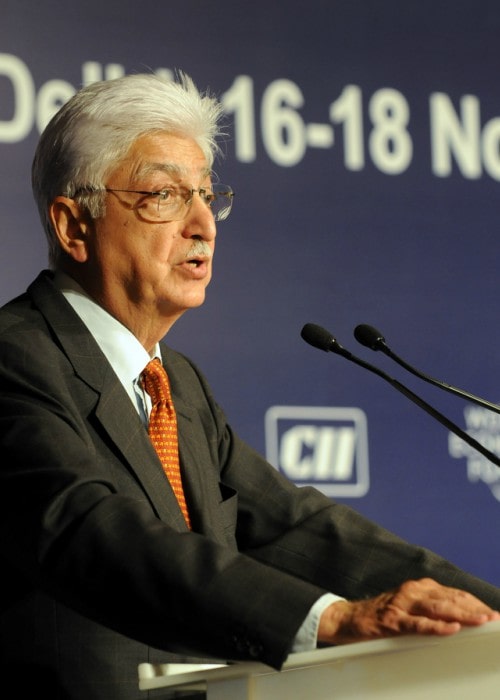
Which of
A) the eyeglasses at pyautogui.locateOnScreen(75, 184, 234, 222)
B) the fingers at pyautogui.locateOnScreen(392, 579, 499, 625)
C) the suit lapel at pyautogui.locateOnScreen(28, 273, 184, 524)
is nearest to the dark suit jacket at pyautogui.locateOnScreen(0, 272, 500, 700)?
the suit lapel at pyautogui.locateOnScreen(28, 273, 184, 524)

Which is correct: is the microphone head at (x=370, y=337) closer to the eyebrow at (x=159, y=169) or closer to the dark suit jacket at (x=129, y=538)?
the dark suit jacket at (x=129, y=538)

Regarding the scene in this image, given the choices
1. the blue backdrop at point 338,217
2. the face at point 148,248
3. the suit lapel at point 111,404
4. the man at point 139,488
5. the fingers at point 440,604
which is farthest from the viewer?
the blue backdrop at point 338,217

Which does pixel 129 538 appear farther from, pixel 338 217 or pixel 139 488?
pixel 338 217

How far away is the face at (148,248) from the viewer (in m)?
2.42

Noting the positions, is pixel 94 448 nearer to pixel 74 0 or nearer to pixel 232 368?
pixel 232 368

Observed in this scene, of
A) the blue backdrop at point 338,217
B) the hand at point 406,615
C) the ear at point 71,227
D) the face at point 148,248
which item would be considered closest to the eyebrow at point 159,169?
the face at point 148,248

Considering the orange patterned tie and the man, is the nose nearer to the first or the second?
the man

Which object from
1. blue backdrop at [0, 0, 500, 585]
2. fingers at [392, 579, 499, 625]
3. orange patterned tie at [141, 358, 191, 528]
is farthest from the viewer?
blue backdrop at [0, 0, 500, 585]

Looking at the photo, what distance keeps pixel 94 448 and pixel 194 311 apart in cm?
129

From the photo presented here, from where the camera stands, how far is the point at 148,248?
8.01 ft

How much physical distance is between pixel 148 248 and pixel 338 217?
1223 millimetres

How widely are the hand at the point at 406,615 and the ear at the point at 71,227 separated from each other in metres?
1.14

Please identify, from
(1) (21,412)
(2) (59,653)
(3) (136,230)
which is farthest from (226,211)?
(2) (59,653)

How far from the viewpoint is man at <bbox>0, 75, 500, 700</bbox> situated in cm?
162
